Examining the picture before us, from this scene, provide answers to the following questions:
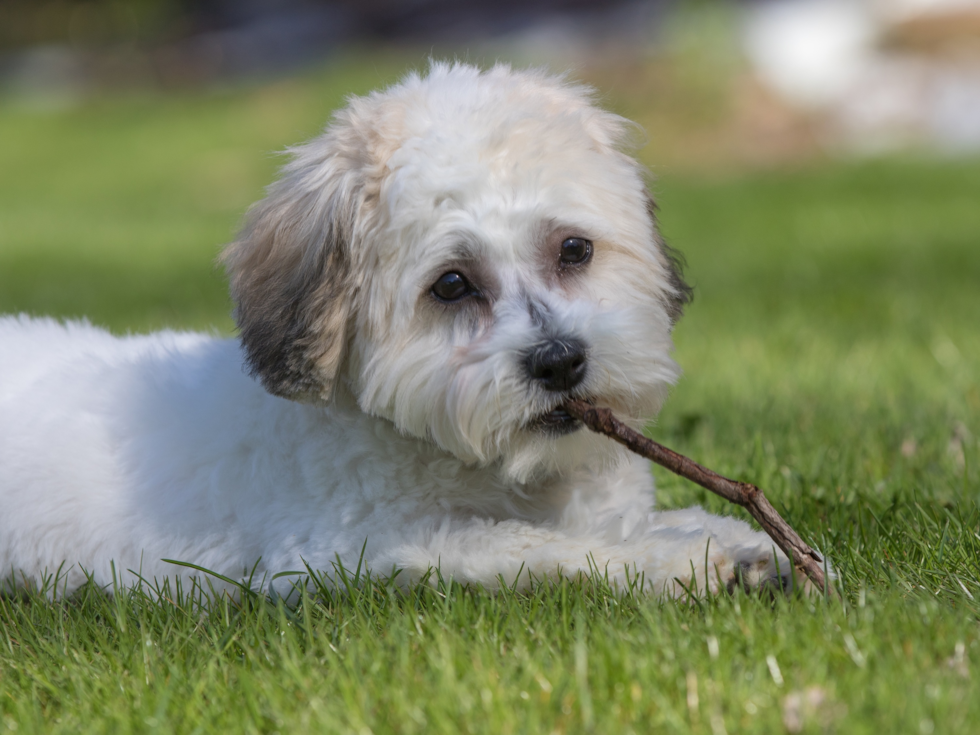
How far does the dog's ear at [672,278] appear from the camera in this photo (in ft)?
10.2

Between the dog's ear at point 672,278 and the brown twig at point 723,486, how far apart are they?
0.60m

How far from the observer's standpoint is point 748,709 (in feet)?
6.23

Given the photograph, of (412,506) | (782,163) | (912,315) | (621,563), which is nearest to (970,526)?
(621,563)

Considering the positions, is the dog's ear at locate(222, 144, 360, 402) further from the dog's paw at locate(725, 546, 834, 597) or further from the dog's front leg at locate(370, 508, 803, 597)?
the dog's paw at locate(725, 546, 834, 597)

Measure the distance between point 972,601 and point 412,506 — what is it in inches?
52.5

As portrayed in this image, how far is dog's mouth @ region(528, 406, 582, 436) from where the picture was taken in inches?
104

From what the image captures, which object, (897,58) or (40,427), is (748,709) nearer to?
(40,427)

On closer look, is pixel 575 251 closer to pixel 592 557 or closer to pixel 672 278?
pixel 672 278

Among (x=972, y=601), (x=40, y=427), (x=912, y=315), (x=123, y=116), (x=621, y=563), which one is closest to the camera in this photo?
(x=972, y=601)

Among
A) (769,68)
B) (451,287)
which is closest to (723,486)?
(451,287)

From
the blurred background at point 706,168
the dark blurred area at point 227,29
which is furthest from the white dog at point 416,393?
the dark blurred area at point 227,29

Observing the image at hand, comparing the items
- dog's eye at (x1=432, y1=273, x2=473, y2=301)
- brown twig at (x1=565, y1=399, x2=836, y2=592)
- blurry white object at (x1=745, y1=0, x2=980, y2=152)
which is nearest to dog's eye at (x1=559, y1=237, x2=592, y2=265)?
dog's eye at (x1=432, y1=273, x2=473, y2=301)

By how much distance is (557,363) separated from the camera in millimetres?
2553

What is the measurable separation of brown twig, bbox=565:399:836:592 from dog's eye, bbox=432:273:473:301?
16.1 inches
